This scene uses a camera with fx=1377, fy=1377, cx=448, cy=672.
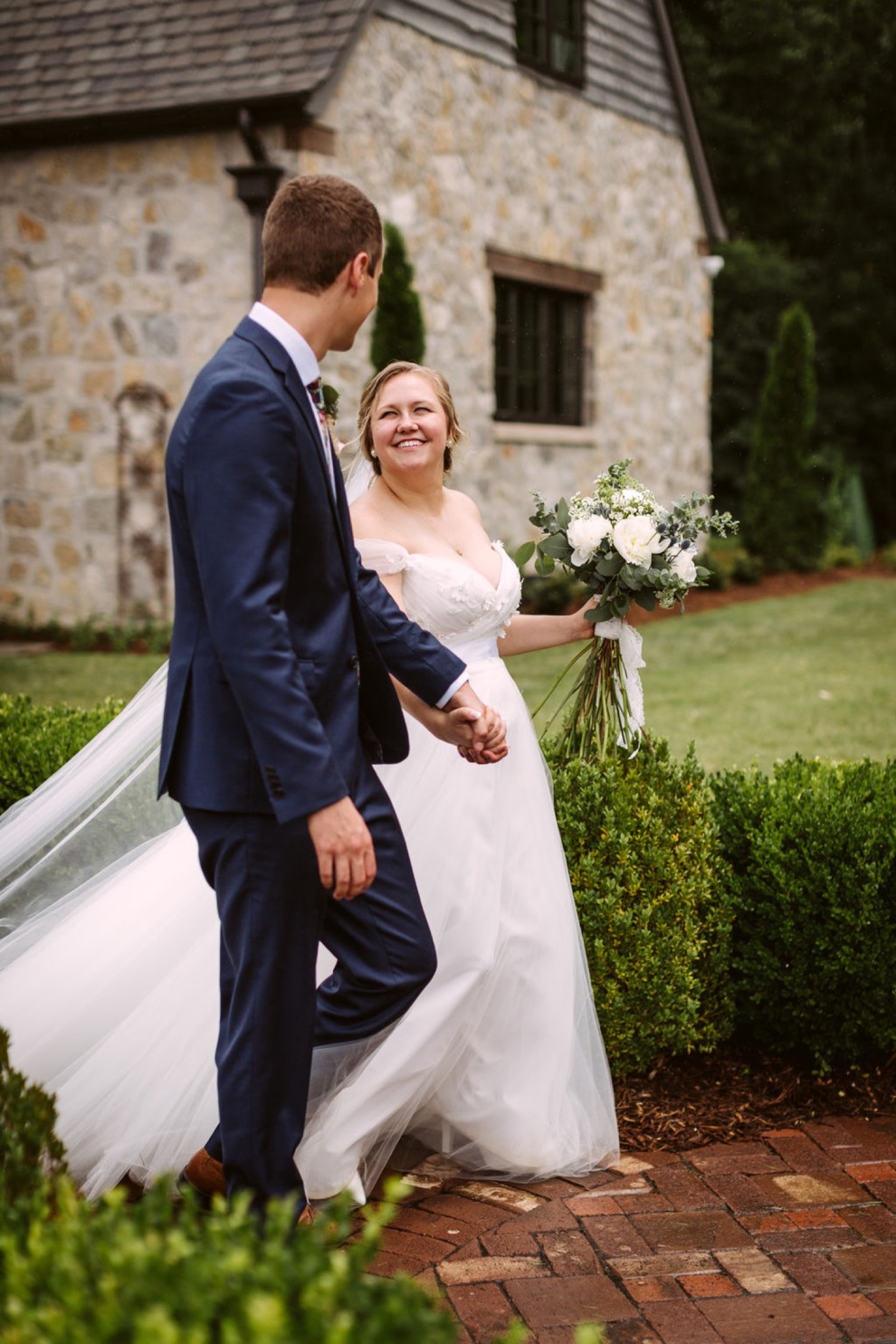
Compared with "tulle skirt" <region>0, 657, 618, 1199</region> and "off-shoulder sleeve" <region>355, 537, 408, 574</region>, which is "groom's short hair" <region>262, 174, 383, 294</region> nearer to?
"off-shoulder sleeve" <region>355, 537, 408, 574</region>

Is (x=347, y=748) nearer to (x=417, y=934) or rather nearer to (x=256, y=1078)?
(x=417, y=934)

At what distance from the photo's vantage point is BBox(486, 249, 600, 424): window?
46.2ft

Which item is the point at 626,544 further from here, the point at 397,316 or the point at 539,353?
the point at 539,353

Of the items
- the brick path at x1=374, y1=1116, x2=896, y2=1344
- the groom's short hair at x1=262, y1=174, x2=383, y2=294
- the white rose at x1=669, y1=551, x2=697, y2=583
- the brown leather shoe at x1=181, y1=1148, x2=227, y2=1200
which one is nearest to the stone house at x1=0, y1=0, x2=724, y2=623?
the white rose at x1=669, y1=551, x2=697, y2=583

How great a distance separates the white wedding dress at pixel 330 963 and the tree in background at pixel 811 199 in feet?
71.7

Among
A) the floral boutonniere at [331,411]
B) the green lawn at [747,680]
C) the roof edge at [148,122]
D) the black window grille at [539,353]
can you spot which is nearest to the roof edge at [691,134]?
the black window grille at [539,353]

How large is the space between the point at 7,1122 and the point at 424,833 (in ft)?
5.51

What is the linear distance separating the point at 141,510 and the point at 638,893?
888 cm

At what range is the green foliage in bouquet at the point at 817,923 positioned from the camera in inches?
152

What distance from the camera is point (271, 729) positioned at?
241 cm

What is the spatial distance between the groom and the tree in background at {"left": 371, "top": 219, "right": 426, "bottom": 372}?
9.31 meters

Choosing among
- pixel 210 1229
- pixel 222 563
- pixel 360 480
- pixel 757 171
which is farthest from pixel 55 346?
pixel 757 171

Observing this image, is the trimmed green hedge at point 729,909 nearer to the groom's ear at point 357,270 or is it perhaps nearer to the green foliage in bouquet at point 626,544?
the green foliage in bouquet at point 626,544

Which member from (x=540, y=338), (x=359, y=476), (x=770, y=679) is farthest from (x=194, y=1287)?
(x=540, y=338)
